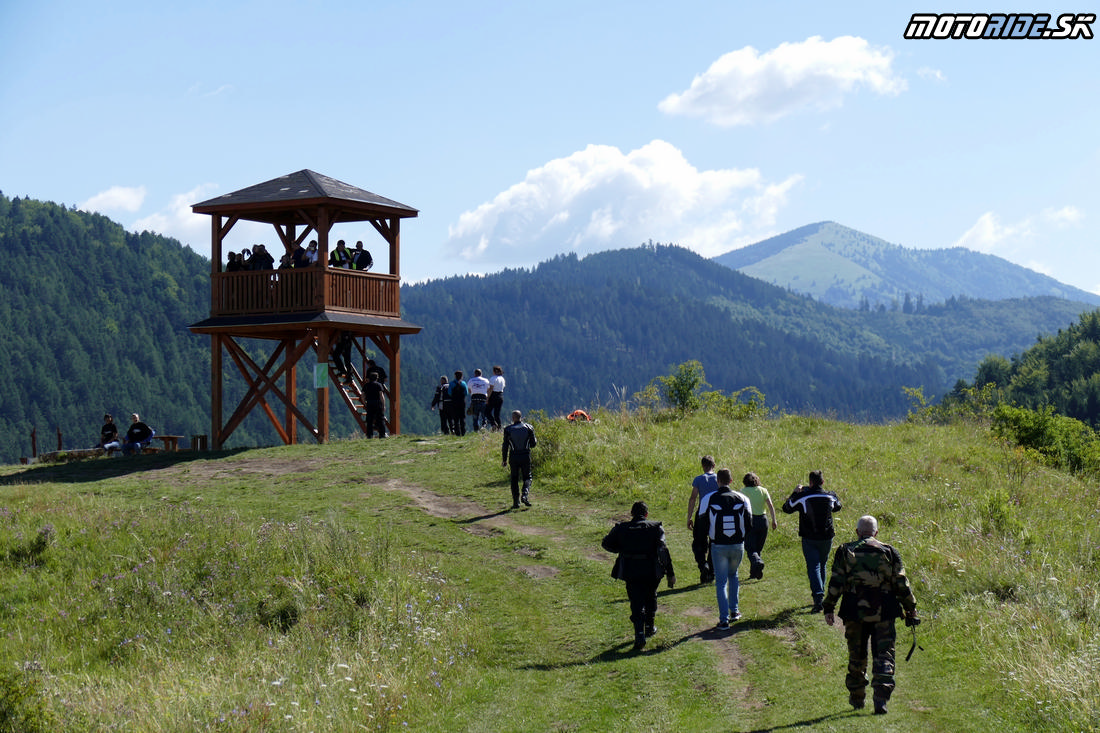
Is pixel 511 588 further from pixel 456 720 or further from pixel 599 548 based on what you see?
pixel 456 720

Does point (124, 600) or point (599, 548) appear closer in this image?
point (124, 600)

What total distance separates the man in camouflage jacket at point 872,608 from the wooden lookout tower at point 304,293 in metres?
19.8

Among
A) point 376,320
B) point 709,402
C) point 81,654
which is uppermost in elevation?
point 376,320

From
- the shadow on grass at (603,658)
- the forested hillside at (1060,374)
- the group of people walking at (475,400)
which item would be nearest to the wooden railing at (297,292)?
the group of people walking at (475,400)

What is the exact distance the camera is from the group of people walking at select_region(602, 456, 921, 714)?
10586 mm

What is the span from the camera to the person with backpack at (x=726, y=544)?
13242 millimetres

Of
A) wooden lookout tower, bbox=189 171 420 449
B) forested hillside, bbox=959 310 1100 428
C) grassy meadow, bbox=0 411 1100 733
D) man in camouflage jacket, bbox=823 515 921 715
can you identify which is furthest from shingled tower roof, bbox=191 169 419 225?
forested hillside, bbox=959 310 1100 428

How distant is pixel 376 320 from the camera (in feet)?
101

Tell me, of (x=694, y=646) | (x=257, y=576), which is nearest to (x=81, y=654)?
(x=257, y=576)

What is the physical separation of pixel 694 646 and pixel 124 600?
29.9 ft

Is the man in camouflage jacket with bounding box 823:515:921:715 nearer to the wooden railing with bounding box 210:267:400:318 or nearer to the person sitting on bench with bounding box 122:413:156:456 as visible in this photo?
the wooden railing with bounding box 210:267:400:318

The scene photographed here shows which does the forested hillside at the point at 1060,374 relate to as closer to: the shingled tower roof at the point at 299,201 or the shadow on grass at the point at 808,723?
the shingled tower roof at the point at 299,201

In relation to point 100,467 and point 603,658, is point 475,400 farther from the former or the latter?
point 603,658

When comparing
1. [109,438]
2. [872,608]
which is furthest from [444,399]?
[872,608]
